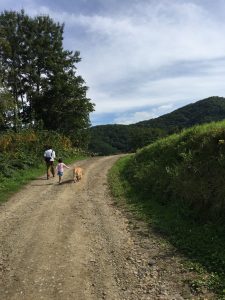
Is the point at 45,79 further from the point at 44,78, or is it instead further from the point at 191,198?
the point at 191,198

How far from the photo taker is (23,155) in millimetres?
29938

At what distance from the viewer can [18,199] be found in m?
16.7

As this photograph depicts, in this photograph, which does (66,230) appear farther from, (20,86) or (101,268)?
(20,86)

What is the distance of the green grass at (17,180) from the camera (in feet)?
59.8

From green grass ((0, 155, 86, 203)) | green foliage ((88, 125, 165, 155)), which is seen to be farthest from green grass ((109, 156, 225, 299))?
green foliage ((88, 125, 165, 155))

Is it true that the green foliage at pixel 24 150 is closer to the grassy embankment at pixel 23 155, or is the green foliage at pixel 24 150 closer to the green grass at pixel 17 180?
the grassy embankment at pixel 23 155

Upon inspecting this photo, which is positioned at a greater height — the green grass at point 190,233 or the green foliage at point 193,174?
the green foliage at point 193,174

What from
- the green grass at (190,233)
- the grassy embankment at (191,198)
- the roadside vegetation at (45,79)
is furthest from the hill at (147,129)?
the green grass at (190,233)

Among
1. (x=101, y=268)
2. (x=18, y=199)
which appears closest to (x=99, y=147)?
(x=18, y=199)

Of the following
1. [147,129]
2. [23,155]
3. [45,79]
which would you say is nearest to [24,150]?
[23,155]

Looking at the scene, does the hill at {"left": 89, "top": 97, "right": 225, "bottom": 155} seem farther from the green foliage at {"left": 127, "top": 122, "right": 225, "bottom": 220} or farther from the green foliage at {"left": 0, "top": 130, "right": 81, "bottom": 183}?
the green foliage at {"left": 127, "top": 122, "right": 225, "bottom": 220}

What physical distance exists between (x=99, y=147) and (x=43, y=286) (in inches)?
4518

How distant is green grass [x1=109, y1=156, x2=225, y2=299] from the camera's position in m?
7.71

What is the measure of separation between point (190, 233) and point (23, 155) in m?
21.4
